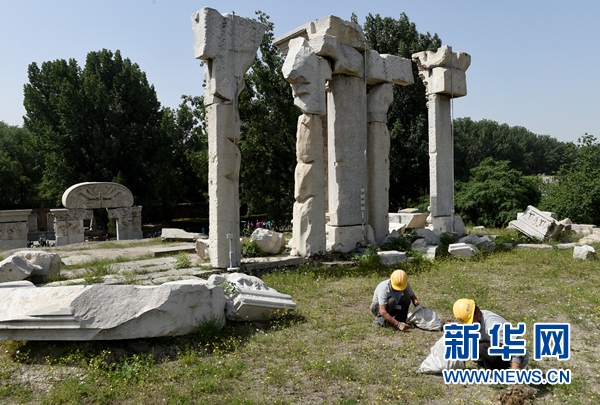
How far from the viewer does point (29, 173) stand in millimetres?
29812

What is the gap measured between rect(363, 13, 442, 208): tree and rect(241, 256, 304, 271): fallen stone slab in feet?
42.3

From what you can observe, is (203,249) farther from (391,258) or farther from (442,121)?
(442,121)

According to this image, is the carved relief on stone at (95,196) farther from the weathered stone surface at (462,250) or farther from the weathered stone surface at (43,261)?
the weathered stone surface at (462,250)

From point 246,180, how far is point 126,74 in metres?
12.2

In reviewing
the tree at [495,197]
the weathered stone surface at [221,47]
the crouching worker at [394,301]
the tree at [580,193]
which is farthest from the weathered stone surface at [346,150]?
the tree at [580,193]

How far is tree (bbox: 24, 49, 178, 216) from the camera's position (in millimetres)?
23422

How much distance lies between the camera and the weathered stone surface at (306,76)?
26.8ft

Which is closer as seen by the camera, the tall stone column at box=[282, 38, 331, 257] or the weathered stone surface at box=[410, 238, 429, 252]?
the tall stone column at box=[282, 38, 331, 257]

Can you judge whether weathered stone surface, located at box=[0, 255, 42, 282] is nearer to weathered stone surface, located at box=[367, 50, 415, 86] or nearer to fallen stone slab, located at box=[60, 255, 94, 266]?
fallen stone slab, located at box=[60, 255, 94, 266]

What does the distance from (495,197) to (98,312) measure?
48.2 feet

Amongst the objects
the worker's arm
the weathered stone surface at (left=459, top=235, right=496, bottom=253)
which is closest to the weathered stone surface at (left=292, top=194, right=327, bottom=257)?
the worker's arm

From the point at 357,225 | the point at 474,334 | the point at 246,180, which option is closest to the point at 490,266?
the point at 357,225

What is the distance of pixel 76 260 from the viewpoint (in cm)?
889

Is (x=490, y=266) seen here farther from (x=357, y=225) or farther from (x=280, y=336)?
(x=280, y=336)
